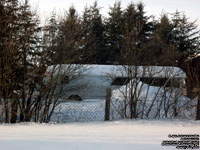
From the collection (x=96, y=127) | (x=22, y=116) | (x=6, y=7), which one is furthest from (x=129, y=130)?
(x=6, y=7)

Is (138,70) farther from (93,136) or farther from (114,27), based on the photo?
(114,27)

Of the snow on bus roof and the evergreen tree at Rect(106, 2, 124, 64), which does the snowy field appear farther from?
the evergreen tree at Rect(106, 2, 124, 64)

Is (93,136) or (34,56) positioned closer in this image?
(93,136)

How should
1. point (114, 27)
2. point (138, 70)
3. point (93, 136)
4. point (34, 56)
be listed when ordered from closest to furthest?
point (93, 136)
point (34, 56)
point (138, 70)
point (114, 27)

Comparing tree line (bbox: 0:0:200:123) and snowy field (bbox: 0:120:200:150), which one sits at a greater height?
tree line (bbox: 0:0:200:123)

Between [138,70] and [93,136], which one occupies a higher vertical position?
[138,70]

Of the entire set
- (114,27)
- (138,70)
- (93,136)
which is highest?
(114,27)

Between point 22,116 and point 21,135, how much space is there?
201 centimetres

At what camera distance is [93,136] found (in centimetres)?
418

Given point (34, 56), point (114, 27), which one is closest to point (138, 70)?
point (34, 56)

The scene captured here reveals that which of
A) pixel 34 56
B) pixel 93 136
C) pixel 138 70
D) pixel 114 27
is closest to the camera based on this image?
pixel 93 136

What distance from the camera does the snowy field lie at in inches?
140

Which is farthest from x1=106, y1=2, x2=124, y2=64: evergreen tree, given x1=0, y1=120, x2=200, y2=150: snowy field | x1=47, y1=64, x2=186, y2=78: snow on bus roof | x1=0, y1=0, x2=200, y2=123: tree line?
x1=0, y1=120, x2=200, y2=150: snowy field

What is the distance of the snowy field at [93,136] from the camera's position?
11.7ft
